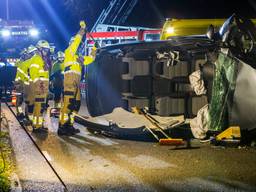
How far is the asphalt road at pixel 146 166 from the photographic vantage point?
219 inches

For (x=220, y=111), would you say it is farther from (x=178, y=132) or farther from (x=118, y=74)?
(x=118, y=74)

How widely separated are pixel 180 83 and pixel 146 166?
231cm

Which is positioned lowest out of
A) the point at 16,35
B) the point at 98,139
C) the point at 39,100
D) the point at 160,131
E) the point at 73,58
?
the point at 98,139

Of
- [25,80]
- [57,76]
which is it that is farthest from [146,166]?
[57,76]

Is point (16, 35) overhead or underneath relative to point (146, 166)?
overhead

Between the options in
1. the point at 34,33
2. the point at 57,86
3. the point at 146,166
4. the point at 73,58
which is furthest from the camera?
the point at 34,33

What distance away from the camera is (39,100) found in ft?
30.8

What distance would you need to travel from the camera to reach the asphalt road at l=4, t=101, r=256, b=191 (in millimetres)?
5562

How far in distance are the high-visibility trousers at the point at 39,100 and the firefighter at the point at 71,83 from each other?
468 millimetres

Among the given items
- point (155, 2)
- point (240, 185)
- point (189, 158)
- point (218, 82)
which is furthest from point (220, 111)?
point (155, 2)

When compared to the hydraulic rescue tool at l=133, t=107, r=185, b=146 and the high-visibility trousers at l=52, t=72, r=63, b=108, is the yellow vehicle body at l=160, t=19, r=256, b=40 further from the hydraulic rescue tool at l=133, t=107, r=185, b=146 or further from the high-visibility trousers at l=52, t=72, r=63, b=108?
the hydraulic rescue tool at l=133, t=107, r=185, b=146

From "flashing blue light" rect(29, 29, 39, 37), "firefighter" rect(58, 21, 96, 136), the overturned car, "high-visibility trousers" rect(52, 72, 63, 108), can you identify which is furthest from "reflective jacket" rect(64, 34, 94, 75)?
"flashing blue light" rect(29, 29, 39, 37)

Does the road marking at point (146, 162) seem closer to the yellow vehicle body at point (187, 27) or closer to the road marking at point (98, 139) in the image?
the road marking at point (98, 139)

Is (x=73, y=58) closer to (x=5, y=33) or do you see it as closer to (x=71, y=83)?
(x=71, y=83)
